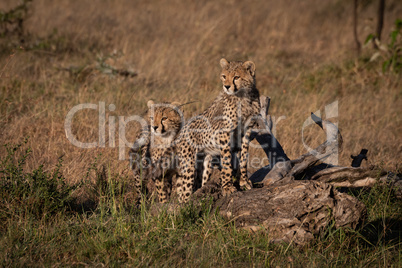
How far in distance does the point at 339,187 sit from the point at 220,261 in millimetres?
1654

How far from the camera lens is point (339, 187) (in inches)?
166

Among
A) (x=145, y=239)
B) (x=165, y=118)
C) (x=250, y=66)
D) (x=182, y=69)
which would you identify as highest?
(x=182, y=69)

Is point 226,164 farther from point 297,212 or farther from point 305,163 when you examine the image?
point 297,212

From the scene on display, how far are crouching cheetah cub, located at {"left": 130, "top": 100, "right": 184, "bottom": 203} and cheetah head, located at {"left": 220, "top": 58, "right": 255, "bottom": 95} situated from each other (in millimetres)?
619

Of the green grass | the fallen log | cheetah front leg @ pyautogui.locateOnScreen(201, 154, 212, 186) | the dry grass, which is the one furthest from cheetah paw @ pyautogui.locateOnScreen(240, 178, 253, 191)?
the dry grass

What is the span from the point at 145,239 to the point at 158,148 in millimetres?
1644

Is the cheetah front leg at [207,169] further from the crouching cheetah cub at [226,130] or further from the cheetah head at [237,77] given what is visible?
the cheetah head at [237,77]

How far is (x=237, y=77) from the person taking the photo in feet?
14.5

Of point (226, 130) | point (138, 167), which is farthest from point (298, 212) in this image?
point (138, 167)

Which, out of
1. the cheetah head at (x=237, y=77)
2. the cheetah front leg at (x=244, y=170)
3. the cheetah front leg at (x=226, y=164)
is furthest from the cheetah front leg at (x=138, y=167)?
the cheetah head at (x=237, y=77)

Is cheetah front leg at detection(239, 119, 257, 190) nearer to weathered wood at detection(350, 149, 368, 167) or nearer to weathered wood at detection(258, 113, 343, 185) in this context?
weathered wood at detection(258, 113, 343, 185)

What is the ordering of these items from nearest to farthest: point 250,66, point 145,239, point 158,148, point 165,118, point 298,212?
1. point 145,239
2. point 298,212
3. point 250,66
4. point 165,118
5. point 158,148

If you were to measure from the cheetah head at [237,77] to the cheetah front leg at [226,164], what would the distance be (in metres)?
0.45

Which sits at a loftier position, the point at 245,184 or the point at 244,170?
the point at 244,170
